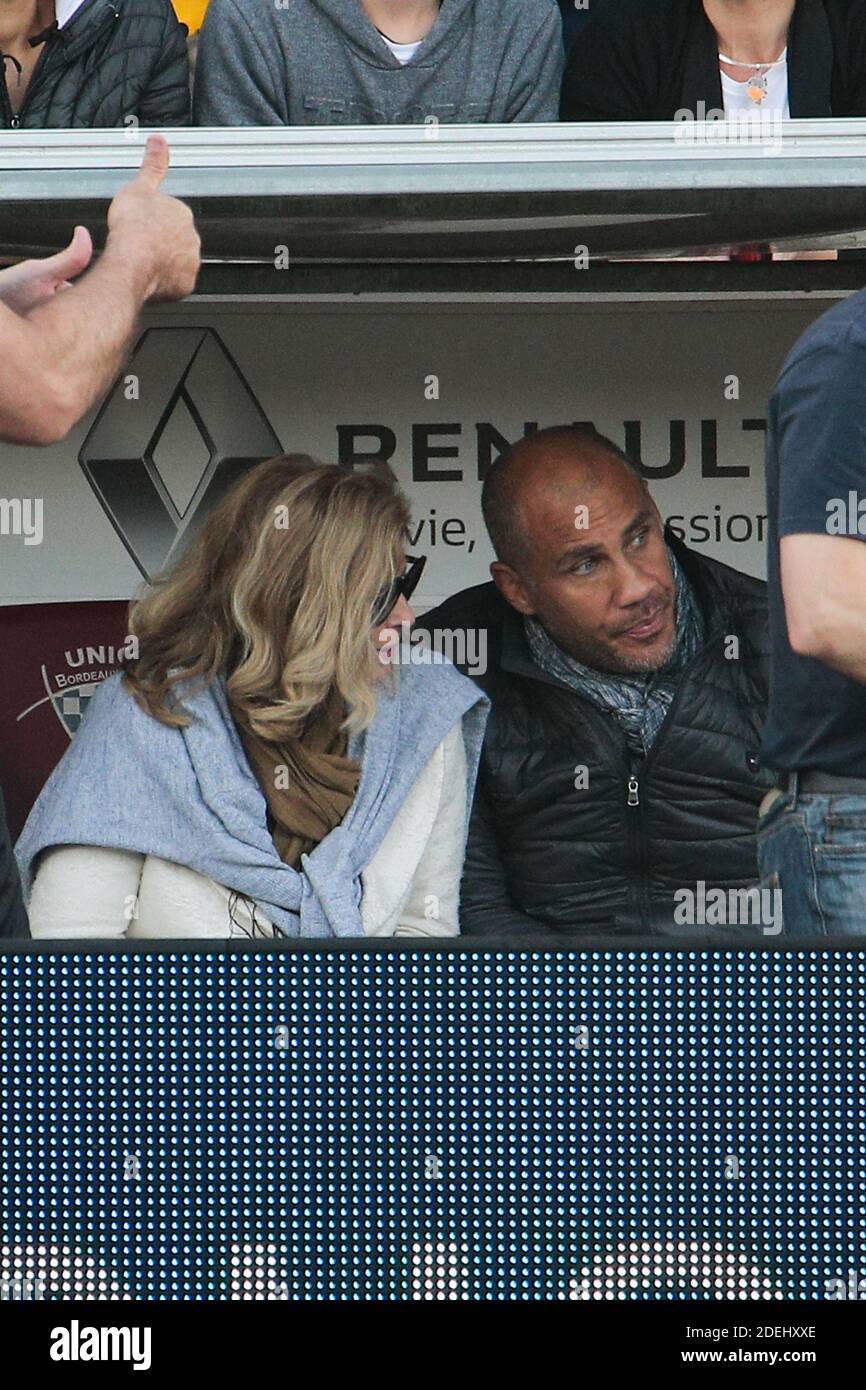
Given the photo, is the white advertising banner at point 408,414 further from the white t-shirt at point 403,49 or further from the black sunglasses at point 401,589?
the white t-shirt at point 403,49

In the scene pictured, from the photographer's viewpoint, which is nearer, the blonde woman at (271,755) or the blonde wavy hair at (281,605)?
the blonde woman at (271,755)

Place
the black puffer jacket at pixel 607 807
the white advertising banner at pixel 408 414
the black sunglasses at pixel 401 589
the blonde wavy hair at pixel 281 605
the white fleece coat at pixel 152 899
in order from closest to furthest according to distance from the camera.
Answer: the white fleece coat at pixel 152 899
the blonde wavy hair at pixel 281 605
the black sunglasses at pixel 401 589
the black puffer jacket at pixel 607 807
the white advertising banner at pixel 408 414

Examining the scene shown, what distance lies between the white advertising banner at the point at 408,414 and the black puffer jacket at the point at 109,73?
483mm

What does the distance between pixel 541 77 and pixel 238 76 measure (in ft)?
1.76

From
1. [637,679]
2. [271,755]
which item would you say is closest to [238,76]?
[271,755]

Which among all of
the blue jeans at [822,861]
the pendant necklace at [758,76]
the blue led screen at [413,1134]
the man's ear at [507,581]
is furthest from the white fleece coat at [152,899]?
the pendant necklace at [758,76]

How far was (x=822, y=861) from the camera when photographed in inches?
104

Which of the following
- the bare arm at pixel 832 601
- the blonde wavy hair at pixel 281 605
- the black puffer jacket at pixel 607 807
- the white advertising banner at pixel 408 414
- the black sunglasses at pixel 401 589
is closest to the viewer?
the bare arm at pixel 832 601

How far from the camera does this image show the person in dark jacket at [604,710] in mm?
3553

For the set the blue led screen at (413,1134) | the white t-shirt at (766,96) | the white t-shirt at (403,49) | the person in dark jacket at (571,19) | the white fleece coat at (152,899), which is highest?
the person in dark jacket at (571,19)

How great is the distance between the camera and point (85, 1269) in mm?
2670

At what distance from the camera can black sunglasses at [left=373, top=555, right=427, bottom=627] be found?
3.26 metres

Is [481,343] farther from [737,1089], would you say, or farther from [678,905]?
[737,1089]
